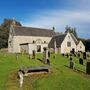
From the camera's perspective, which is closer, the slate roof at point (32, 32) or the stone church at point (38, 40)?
the stone church at point (38, 40)

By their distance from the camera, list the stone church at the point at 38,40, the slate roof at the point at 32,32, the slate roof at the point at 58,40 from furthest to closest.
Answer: the slate roof at the point at 32,32 → the slate roof at the point at 58,40 → the stone church at the point at 38,40

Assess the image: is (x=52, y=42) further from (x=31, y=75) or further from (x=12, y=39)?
(x=31, y=75)

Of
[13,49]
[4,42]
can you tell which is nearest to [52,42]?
[13,49]

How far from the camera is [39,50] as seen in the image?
212 feet

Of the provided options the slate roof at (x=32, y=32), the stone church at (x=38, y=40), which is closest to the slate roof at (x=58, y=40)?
the stone church at (x=38, y=40)

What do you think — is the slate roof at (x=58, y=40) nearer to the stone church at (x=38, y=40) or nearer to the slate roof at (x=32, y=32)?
the stone church at (x=38, y=40)

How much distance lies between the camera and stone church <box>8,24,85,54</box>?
211 feet

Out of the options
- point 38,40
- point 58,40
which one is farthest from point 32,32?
point 58,40

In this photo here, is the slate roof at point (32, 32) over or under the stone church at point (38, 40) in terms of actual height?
over

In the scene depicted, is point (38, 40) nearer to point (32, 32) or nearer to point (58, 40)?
point (32, 32)

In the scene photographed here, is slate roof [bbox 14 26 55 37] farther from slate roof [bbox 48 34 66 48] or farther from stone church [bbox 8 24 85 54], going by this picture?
slate roof [bbox 48 34 66 48]

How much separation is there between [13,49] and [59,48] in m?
15.6

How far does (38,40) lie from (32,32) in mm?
3588

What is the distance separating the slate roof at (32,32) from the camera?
226 ft
